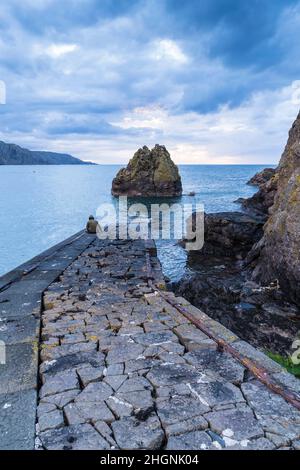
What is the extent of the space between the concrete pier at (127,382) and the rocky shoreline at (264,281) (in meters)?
3.20

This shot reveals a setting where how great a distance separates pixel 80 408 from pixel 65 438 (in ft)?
1.61

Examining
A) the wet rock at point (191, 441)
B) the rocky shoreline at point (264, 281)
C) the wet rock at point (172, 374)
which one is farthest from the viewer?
the rocky shoreline at point (264, 281)

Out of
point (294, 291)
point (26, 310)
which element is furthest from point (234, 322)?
point (26, 310)

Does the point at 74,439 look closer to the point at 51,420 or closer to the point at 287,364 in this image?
the point at 51,420

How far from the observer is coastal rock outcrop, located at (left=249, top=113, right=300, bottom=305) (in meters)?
11.4

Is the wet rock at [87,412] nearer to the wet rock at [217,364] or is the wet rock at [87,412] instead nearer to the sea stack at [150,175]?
the wet rock at [217,364]

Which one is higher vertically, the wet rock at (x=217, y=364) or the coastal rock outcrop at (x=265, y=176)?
the coastal rock outcrop at (x=265, y=176)

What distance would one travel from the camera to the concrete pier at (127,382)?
371 centimetres

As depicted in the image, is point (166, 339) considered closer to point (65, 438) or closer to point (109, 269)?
point (65, 438)

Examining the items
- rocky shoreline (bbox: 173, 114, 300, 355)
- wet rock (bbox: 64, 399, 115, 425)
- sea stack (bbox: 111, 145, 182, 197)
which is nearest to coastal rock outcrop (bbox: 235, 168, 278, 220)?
rocky shoreline (bbox: 173, 114, 300, 355)

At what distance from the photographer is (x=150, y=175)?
63.8 metres

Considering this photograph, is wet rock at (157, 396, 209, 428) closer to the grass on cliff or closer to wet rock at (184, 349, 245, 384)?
wet rock at (184, 349, 245, 384)

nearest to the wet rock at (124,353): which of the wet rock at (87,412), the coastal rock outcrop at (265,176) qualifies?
the wet rock at (87,412)

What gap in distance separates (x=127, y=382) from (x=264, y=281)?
9.59 m
